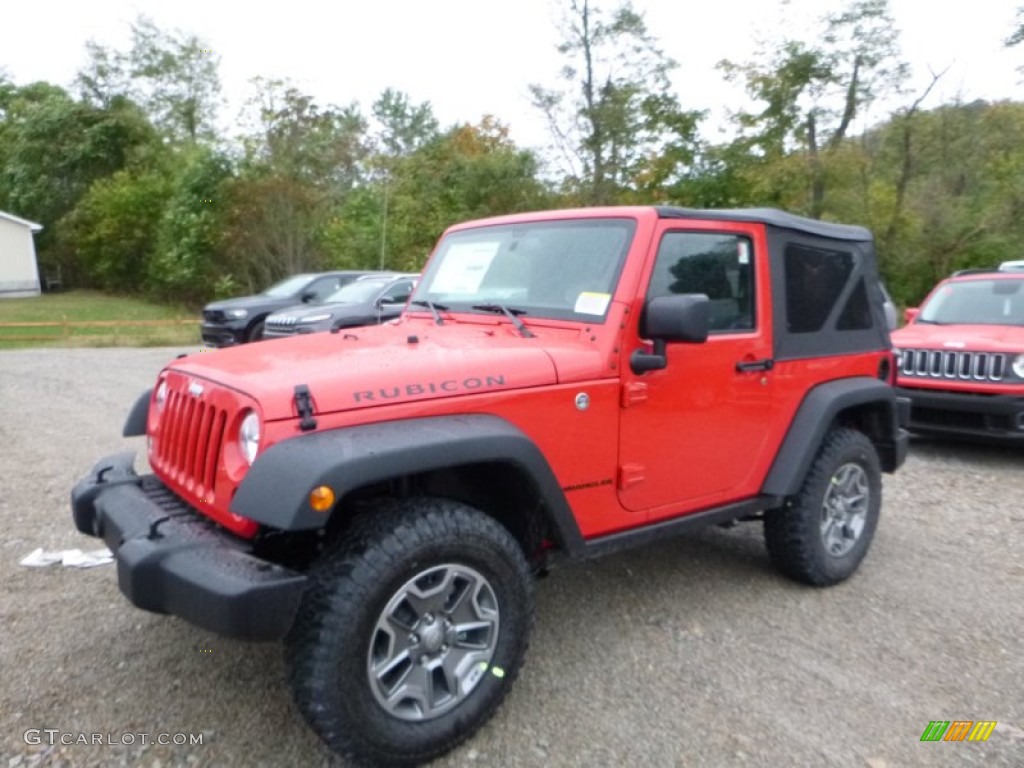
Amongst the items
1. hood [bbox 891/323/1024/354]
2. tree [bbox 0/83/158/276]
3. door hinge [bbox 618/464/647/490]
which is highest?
tree [bbox 0/83/158/276]

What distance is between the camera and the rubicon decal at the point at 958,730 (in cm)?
298

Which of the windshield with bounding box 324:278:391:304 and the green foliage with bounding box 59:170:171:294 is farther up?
the green foliage with bounding box 59:170:171:294

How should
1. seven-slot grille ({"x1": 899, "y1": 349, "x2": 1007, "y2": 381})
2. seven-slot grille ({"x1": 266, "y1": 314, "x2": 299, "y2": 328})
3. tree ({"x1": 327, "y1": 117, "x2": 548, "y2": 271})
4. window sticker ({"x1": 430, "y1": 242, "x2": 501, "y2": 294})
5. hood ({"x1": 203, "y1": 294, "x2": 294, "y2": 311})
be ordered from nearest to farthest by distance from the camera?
1. window sticker ({"x1": 430, "y1": 242, "x2": 501, "y2": 294})
2. seven-slot grille ({"x1": 899, "y1": 349, "x2": 1007, "y2": 381})
3. seven-slot grille ({"x1": 266, "y1": 314, "x2": 299, "y2": 328})
4. hood ({"x1": 203, "y1": 294, "x2": 294, "y2": 311})
5. tree ({"x1": 327, "y1": 117, "x2": 548, "y2": 271})

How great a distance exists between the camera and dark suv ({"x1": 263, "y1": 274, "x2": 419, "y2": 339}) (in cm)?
1189

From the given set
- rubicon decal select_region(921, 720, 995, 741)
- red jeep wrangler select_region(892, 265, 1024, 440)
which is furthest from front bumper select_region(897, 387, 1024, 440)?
rubicon decal select_region(921, 720, 995, 741)

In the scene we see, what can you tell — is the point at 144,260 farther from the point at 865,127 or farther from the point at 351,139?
the point at 865,127

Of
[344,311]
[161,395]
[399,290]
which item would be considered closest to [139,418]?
[161,395]

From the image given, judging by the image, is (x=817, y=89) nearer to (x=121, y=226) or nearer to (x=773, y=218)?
(x=773, y=218)

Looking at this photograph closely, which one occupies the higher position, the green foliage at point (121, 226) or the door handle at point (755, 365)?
the green foliage at point (121, 226)

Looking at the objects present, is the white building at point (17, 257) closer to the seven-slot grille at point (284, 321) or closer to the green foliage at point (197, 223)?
the green foliage at point (197, 223)

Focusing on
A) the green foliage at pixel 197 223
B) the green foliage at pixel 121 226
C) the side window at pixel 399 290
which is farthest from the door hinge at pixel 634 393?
the green foliage at pixel 121 226

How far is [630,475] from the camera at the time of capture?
340cm

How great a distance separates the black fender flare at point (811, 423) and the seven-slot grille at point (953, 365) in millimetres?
3002

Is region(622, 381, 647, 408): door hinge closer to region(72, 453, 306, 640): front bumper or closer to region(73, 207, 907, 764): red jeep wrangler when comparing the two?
region(73, 207, 907, 764): red jeep wrangler
